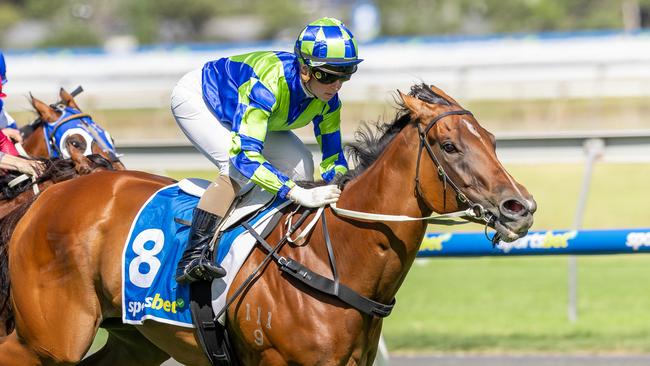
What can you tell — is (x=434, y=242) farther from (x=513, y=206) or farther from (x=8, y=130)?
(x=8, y=130)

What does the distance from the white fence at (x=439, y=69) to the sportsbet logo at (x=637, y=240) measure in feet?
35.6

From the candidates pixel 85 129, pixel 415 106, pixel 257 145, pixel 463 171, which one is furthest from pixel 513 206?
pixel 85 129

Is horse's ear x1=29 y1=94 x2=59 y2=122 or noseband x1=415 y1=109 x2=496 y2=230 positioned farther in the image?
horse's ear x1=29 y1=94 x2=59 y2=122

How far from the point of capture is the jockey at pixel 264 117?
445 centimetres

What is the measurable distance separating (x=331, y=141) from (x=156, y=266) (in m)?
1.07

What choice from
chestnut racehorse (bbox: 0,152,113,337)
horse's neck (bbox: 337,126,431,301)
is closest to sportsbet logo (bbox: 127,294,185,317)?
horse's neck (bbox: 337,126,431,301)

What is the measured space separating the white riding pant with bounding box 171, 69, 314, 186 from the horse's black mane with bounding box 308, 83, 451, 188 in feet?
1.16

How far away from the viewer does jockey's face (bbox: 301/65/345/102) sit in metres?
4.52

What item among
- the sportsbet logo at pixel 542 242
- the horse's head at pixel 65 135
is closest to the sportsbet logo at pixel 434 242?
the sportsbet logo at pixel 542 242

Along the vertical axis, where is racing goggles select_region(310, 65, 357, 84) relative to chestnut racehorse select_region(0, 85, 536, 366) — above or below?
above

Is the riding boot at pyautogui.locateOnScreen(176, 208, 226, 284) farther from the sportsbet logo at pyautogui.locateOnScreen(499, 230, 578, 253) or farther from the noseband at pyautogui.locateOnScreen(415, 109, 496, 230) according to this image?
the sportsbet logo at pyautogui.locateOnScreen(499, 230, 578, 253)

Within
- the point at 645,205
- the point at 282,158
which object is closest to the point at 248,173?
the point at 282,158

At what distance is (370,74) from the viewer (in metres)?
23.1

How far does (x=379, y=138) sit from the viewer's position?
4605mm
